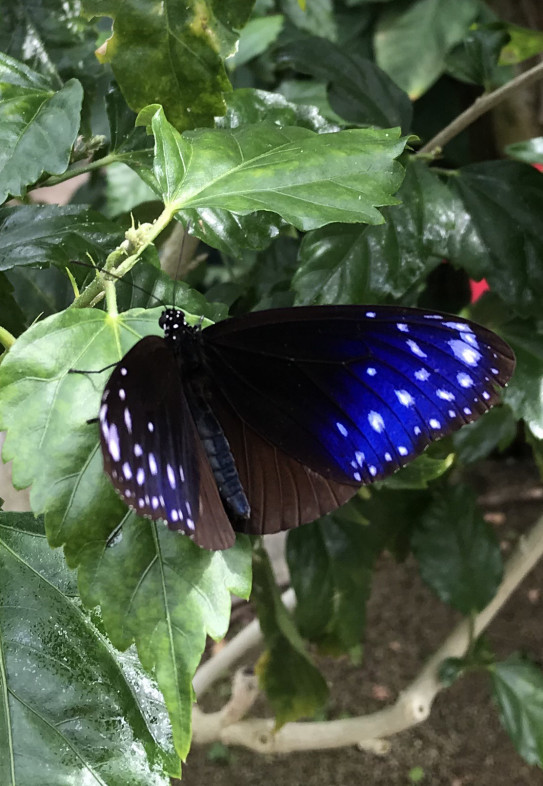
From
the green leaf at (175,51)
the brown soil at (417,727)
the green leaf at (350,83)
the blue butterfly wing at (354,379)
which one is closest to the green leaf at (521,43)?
the green leaf at (350,83)

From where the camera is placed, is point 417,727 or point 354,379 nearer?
point 354,379

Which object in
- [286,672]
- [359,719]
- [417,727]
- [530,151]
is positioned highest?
[530,151]

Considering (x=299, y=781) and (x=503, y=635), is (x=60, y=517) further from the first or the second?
(x=503, y=635)

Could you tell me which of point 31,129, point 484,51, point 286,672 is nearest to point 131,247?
point 31,129

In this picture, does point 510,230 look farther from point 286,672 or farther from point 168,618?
point 286,672

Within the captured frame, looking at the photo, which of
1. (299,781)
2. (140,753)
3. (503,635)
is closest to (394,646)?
(503,635)
